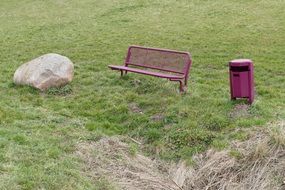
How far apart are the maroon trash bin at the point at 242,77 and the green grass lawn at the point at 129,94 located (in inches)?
7.9

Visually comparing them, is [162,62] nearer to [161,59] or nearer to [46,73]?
[161,59]

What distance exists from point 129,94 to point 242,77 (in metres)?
2.10

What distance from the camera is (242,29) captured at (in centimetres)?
1421

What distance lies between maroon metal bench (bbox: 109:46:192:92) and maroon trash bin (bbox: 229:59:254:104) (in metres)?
1.14

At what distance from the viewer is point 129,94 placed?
8797mm

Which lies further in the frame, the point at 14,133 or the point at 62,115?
the point at 62,115

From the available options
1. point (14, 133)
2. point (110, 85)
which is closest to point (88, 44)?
point (110, 85)

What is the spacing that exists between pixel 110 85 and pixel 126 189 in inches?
156

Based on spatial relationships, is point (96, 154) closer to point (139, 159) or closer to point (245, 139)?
point (139, 159)

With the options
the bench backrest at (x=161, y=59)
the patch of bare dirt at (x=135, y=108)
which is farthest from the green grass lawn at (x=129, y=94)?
the bench backrest at (x=161, y=59)

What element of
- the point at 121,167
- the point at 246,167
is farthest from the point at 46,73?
the point at 246,167

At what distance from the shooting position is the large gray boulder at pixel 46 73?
9.22 metres

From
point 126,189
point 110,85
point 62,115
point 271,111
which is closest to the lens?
point 126,189

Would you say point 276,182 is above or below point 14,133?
below
